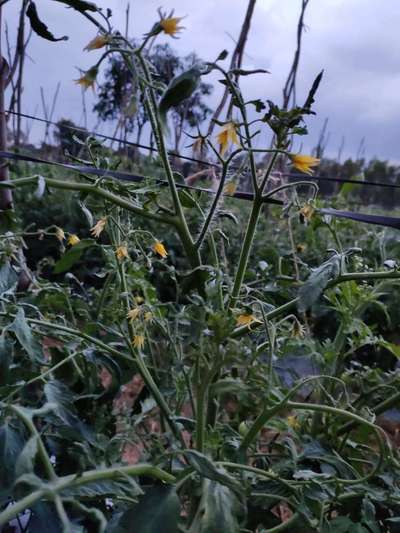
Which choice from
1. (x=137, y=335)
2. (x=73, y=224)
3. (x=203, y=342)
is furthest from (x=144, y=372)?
(x=73, y=224)

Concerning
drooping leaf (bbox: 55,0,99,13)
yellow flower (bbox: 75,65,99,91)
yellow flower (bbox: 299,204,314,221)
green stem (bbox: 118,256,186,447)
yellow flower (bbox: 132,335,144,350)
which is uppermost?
drooping leaf (bbox: 55,0,99,13)

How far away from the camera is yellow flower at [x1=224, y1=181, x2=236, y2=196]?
0.58 meters

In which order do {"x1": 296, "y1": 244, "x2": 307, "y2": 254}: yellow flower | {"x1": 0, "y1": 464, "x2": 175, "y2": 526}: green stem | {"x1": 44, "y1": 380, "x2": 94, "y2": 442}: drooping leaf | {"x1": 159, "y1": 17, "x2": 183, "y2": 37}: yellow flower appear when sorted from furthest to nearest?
{"x1": 296, "y1": 244, "x2": 307, "y2": 254}: yellow flower
{"x1": 44, "y1": 380, "x2": 94, "y2": 442}: drooping leaf
{"x1": 159, "y1": 17, "x2": 183, "y2": 37}: yellow flower
{"x1": 0, "y1": 464, "x2": 175, "y2": 526}: green stem

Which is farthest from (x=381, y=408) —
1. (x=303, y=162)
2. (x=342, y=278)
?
(x=303, y=162)

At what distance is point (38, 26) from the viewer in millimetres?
476

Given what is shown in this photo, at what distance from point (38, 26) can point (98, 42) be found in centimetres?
8

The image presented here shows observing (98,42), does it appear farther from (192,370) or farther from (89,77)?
(192,370)

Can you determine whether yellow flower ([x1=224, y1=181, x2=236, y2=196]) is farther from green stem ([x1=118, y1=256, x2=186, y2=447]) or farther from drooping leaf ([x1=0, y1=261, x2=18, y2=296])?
drooping leaf ([x1=0, y1=261, x2=18, y2=296])

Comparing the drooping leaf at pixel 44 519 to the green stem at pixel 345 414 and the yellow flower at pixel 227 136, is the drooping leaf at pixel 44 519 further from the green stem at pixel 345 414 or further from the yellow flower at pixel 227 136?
the yellow flower at pixel 227 136

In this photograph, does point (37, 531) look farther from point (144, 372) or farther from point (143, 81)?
point (143, 81)

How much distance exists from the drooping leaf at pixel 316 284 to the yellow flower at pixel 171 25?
25 centimetres

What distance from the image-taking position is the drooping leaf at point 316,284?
453mm

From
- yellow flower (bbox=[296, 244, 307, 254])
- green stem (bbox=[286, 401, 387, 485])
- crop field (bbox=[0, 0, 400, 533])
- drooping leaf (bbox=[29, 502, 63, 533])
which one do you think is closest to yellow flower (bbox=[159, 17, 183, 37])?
crop field (bbox=[0, 0, 400, 533])

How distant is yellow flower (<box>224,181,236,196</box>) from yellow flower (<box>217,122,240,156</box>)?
8 cm
